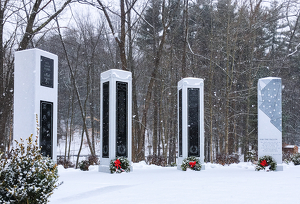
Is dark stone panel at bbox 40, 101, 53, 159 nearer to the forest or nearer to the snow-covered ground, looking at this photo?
the snow-covered ground

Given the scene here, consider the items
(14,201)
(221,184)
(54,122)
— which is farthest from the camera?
(54,122)

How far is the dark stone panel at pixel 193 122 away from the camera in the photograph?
1314 centimetres

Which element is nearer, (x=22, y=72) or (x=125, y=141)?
(x=22, y=72)

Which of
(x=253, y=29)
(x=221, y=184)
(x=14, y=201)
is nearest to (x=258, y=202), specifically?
(x=221, y=184)

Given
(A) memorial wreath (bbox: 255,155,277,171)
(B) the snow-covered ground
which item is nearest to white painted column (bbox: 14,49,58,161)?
(B) the snow-covered ground

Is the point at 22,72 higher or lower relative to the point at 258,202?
higher

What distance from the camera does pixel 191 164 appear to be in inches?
488

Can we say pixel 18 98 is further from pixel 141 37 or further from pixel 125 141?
pixel 141 37

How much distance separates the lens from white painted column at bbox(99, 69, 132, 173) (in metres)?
12.0

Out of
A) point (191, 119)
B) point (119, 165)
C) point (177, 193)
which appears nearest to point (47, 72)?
point (119, 165)

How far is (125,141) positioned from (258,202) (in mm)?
6909

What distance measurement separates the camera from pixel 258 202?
6.00 m

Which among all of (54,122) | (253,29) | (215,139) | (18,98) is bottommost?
(215,139)

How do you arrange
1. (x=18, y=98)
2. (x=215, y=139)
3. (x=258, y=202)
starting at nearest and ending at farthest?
(x=258, y=202) < (x=18, y=98) < (x=215, y=139)
